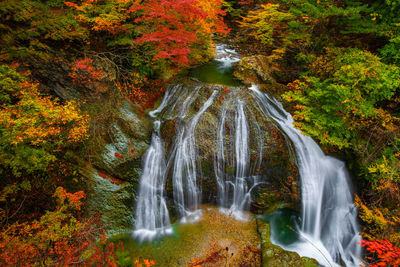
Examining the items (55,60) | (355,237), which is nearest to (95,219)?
(55,60)

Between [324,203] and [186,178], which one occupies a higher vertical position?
[186,178]

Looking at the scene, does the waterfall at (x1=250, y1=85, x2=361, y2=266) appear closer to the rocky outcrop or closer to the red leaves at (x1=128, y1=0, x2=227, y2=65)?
the red leaves at (x1=128, y1=0, x2=227, y2=65)

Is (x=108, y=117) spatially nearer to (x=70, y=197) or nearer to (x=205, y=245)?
(x=70, y=197)

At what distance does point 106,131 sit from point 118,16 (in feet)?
14.7

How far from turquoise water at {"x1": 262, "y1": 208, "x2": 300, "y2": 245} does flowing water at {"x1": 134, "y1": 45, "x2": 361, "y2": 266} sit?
72 millimetres

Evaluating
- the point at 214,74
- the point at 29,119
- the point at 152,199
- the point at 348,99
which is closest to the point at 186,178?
the point at 152,199

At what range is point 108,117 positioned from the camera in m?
6.91

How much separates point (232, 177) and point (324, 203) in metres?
3.37

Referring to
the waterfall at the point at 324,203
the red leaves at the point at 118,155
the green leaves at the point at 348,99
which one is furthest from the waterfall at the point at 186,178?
the green leaves at the point at 348,99

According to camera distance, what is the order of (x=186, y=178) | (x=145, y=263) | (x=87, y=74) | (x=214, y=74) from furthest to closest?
(x=214, y=74)
(x=87, y=74)
(x=186, y=178)
(x=145, y=263)

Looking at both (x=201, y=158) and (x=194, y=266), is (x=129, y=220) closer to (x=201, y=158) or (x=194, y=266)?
(x=194, y=266)

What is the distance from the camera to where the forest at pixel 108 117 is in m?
4.62

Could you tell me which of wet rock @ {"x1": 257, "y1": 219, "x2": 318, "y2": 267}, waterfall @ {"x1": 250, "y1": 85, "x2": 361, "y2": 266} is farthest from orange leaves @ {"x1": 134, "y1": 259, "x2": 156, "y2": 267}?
waterfall @ {"x1": 250, "y1": 85, "x2": 361, "y2": 266}

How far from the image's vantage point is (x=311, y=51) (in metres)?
8.99
